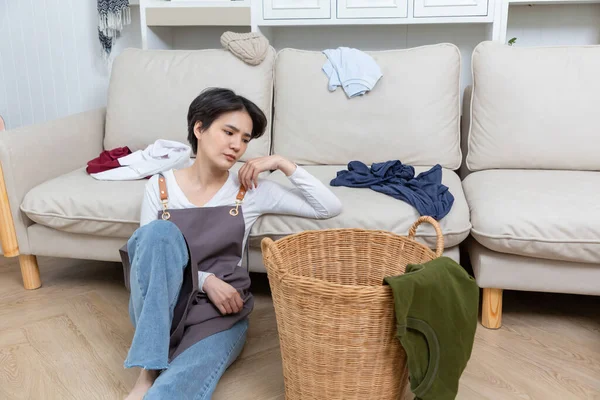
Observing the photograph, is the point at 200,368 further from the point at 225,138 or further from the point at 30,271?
the point at 30,271

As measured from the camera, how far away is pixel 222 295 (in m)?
1.52

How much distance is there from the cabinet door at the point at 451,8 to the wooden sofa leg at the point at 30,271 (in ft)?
5.91

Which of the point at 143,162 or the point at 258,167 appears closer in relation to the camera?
the point at 258,167

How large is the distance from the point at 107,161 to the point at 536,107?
1571 mm

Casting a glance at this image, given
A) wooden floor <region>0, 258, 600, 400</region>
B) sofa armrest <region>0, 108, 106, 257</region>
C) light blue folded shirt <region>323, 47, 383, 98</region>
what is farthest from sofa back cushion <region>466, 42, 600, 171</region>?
sofa armrest <region>0, 108, 106, 257</region>

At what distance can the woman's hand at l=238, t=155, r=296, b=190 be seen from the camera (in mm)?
1589

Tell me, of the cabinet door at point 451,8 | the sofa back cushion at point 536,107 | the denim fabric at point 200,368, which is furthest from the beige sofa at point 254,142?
the denim fabric at point 200,368

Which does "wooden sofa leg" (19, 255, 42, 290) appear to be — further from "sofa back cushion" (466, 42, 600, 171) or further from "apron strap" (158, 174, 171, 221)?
"sofa back cushion" (466, 42, 600, 171)

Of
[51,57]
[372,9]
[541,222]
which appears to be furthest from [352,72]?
[51,57]

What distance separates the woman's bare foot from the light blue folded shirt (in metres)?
1.24

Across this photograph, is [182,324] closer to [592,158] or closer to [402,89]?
[402,89]

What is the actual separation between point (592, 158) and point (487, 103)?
41 cm

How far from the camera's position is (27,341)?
1.80m

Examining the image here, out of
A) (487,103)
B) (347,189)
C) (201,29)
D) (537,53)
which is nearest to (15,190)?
(347,189)
